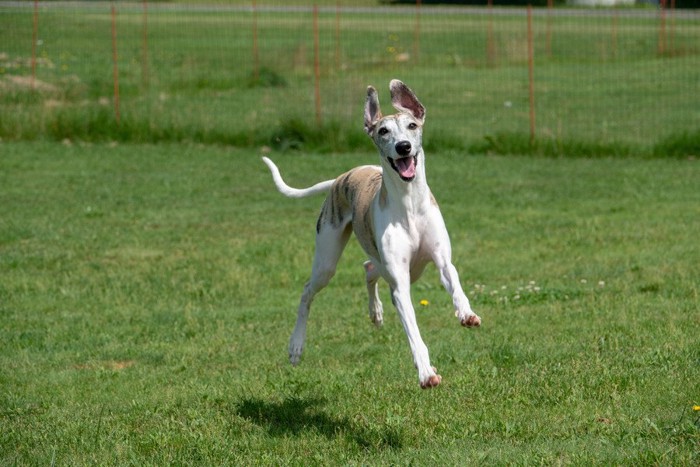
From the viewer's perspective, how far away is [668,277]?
10453 mm

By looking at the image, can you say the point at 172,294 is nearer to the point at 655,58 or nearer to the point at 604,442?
the point at 604,442

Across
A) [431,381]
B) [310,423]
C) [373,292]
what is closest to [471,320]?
[431,381]

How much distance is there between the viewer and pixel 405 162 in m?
6.37

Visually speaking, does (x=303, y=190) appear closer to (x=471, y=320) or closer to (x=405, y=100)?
(x=405, y=100)

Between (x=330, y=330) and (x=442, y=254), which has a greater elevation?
(x=442, y=254)

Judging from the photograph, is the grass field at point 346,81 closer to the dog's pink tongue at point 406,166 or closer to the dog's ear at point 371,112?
the dog's ear at point 371,112

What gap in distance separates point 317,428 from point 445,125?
15087mm

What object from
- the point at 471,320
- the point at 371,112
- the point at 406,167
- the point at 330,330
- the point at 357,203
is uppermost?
the point at 371,112

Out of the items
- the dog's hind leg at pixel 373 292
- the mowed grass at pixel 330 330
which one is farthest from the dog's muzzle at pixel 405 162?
the dog's hind leg at pixel 373 292

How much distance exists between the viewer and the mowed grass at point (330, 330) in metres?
6.41

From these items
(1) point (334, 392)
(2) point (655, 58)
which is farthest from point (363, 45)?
(1) point (334, 392)

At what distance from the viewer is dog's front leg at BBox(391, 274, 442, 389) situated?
19.6 ft

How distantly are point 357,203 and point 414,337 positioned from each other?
132cm

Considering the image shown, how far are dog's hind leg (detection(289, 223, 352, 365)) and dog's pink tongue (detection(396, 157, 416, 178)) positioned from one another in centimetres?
128
